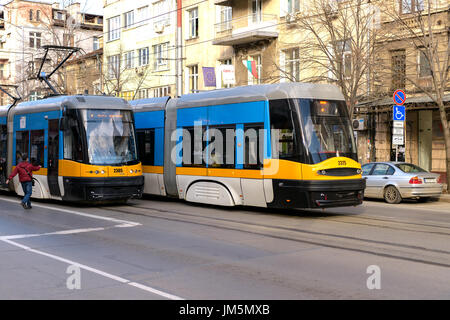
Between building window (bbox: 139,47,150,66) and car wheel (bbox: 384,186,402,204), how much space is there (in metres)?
30.1

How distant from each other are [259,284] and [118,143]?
1029cm

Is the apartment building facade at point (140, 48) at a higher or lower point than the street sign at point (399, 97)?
higher

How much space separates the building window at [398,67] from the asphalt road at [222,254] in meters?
11.3

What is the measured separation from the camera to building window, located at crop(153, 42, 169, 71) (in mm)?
43781

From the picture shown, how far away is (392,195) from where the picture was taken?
19.3 meters

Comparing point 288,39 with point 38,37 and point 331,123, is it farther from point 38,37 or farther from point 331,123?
point 38,37

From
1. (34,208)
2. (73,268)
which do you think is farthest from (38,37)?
(73,268)

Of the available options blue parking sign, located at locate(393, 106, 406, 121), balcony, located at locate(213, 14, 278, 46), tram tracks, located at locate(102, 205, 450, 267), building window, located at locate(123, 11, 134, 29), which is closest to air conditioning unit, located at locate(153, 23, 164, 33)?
building window, located at locate(123, 11, 134, 29)

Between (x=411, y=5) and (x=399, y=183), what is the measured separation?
27.0ft

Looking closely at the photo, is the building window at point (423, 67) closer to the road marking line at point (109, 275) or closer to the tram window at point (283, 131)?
the tram window at point (283, 131)

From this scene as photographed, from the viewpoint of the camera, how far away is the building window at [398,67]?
83.9 feet

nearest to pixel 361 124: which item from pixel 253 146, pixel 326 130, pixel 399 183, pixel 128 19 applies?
pixel 399 183

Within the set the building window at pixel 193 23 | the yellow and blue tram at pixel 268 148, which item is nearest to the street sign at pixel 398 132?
the yellow and blue tram at pixel 268 148

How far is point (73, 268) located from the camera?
8305 millimetres
